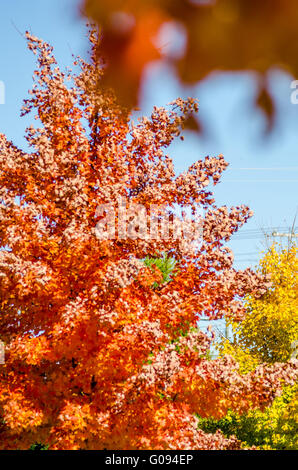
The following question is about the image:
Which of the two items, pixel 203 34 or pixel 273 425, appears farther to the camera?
pixel 273 425

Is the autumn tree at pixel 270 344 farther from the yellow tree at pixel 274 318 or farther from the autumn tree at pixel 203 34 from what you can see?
the autumn tree at pixel 203 34

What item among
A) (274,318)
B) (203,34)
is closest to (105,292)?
(203,34)

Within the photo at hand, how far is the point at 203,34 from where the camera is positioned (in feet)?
4.42

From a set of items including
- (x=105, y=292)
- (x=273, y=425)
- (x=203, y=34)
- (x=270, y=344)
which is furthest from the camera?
(x=270, y=344)

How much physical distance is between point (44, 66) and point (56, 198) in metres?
3.16

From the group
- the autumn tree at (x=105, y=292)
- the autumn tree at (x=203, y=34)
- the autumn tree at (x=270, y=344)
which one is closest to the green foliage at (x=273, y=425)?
the autumn tree at (x=270, y=344)

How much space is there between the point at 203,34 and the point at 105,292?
6.84 m

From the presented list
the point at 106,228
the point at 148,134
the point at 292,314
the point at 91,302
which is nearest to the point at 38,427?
the point at 91,302

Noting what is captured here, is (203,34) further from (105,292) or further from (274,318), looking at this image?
(274,318)

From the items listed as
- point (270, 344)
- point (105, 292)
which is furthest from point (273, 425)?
point (105, 292)

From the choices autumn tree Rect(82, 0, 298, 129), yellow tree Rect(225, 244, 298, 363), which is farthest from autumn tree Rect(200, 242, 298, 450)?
autumn tree Rect(82, 0, 298, 129)

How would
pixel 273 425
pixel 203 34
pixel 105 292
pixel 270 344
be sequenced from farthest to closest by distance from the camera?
pixel 270 344, pixel 273 425, pixel 105 292, pixel 203 34

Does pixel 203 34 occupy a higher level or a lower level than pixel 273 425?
higher

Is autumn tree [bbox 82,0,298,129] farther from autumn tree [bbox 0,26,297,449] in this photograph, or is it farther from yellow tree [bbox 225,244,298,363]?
yellow tree [bbox 225,244,298,363]
